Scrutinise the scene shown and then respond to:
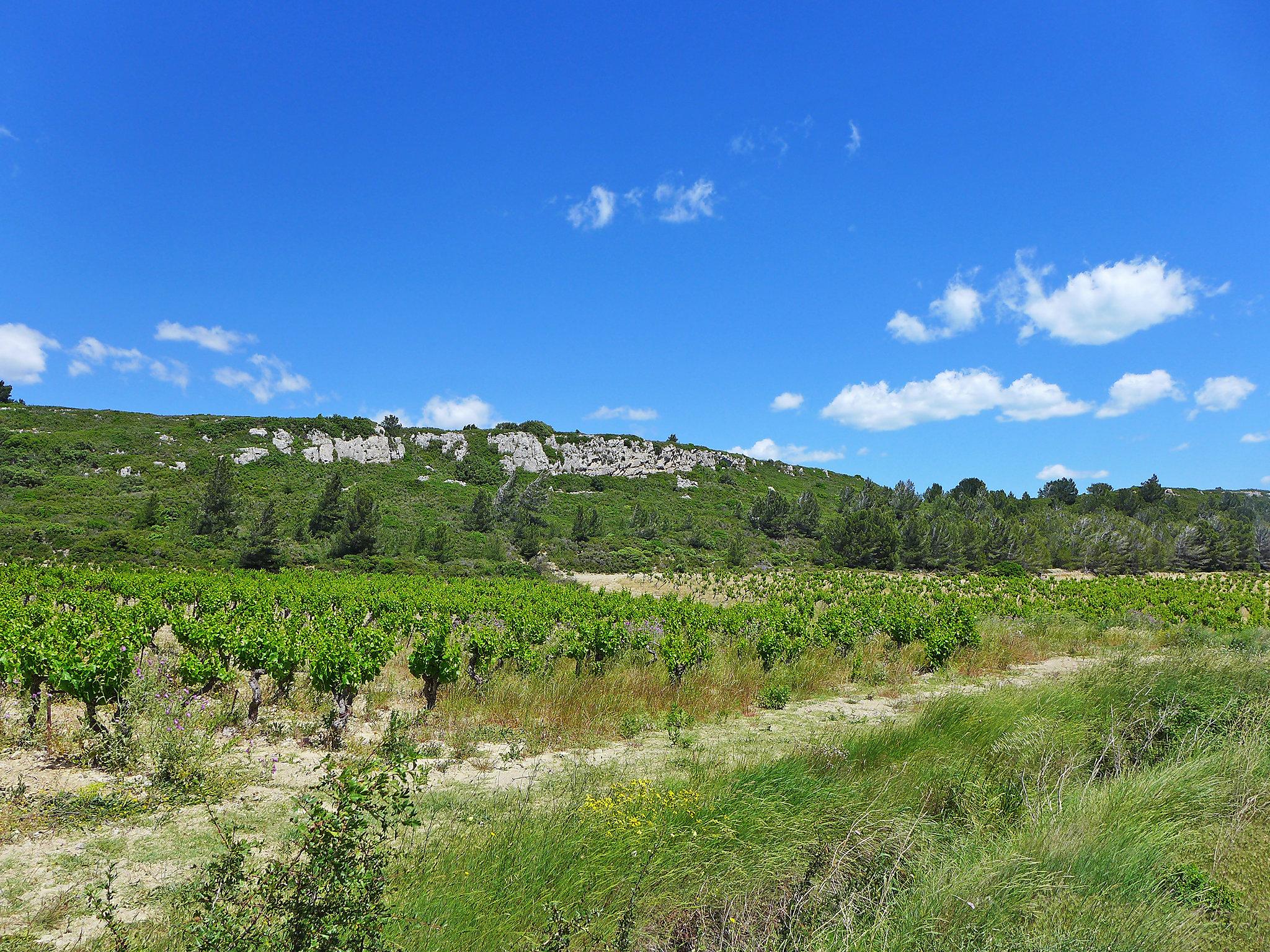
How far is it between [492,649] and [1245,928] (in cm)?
967

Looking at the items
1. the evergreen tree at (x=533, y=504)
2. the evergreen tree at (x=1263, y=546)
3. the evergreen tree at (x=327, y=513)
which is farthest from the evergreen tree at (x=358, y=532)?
the evergreen tree at (x=1263, y=546)

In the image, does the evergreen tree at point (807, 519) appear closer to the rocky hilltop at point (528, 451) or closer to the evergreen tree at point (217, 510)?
the rocky hilltop at point (528, 451)

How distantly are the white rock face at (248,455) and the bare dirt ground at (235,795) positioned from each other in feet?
188

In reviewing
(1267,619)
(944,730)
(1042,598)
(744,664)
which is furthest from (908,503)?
(944,730)

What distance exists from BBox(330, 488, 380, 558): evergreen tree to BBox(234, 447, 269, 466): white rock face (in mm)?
24922

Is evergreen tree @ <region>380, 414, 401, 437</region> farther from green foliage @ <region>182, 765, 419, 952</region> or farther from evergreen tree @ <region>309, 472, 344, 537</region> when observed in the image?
green foliage @ <region>182, 765, 419, 952</region>

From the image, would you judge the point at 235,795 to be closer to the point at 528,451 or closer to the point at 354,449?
the point at 354,449

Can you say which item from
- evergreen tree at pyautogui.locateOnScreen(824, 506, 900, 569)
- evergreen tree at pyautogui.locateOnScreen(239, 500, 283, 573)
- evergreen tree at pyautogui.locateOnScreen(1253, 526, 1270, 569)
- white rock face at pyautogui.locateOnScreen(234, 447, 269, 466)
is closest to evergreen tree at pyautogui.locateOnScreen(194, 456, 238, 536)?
evergreen tree at pyautogui.locateOnScreen(239, 500, 283, 573)

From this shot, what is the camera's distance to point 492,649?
36.3 ft

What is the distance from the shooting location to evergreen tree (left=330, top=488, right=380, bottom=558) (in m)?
36.6

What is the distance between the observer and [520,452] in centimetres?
7731

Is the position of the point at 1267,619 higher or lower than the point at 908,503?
lower

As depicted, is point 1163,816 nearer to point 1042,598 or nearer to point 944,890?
point 944,890

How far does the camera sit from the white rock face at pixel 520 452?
75562mm
